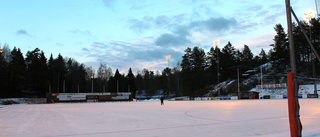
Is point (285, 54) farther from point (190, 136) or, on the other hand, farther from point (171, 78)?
point (190, 136)

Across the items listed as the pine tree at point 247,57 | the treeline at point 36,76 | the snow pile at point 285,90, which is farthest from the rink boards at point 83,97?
the pine tree at point 247,57

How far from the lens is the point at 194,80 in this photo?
335 feet

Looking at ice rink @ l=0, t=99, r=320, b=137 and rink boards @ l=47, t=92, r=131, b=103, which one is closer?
ice rink @ l=0, t=99, r=320, b=137

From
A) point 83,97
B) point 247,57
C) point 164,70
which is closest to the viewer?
point 83,97

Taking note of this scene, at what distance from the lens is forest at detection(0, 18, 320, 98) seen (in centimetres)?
7857

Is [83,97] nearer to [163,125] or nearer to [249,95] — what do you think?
[249,95]

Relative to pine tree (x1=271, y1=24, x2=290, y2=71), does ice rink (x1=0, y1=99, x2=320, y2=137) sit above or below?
below

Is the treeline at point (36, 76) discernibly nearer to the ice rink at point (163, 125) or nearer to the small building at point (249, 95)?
the small building at point (249, 95)

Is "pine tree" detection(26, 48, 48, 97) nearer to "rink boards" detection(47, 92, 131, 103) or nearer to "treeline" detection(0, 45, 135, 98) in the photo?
"treeline" detection(0, 45, 135, 98)

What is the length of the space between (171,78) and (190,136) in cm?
12476

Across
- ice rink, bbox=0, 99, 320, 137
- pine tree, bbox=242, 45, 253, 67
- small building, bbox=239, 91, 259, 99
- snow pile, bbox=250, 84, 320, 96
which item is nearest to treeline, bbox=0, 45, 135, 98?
small building, bbox=239, 91, 259, 99

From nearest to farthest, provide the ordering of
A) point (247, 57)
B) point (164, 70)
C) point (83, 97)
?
point (83, 97)
point (247, 57)
point (164, 70)

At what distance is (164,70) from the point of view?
493 ft

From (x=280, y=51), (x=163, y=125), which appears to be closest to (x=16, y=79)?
(x=163, y=125)
